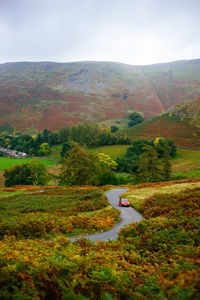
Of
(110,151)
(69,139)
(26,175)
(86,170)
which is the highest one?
(86,170)

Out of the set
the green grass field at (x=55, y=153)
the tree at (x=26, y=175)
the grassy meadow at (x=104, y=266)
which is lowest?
the green grass field at (x=55, y=153)

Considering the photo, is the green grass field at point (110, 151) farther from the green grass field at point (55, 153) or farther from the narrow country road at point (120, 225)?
the narrow country road at point (120, 225)

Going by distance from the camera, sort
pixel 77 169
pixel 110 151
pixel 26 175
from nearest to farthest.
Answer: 1. pixel 77 169
2. pixel 26 175
3. pixel 110 151

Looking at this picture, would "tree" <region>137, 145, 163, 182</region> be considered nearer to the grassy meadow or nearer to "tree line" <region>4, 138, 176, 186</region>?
"tree line" <region>4, 138, 176, 186</region>

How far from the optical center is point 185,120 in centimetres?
10725

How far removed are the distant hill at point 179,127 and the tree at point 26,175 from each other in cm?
6641

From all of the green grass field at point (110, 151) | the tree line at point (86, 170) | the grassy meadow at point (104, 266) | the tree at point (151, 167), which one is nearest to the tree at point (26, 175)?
the tree line at point (86, 170)

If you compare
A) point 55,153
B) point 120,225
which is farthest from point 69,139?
point 120,225

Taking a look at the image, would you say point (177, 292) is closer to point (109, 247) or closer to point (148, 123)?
point (109, 247)

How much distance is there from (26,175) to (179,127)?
8777 cm

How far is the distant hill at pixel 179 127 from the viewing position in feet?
297

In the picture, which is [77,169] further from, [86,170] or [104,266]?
[104,266]

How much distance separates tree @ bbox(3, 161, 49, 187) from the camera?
2002 inches

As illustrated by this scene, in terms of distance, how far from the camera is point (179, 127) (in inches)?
4085
